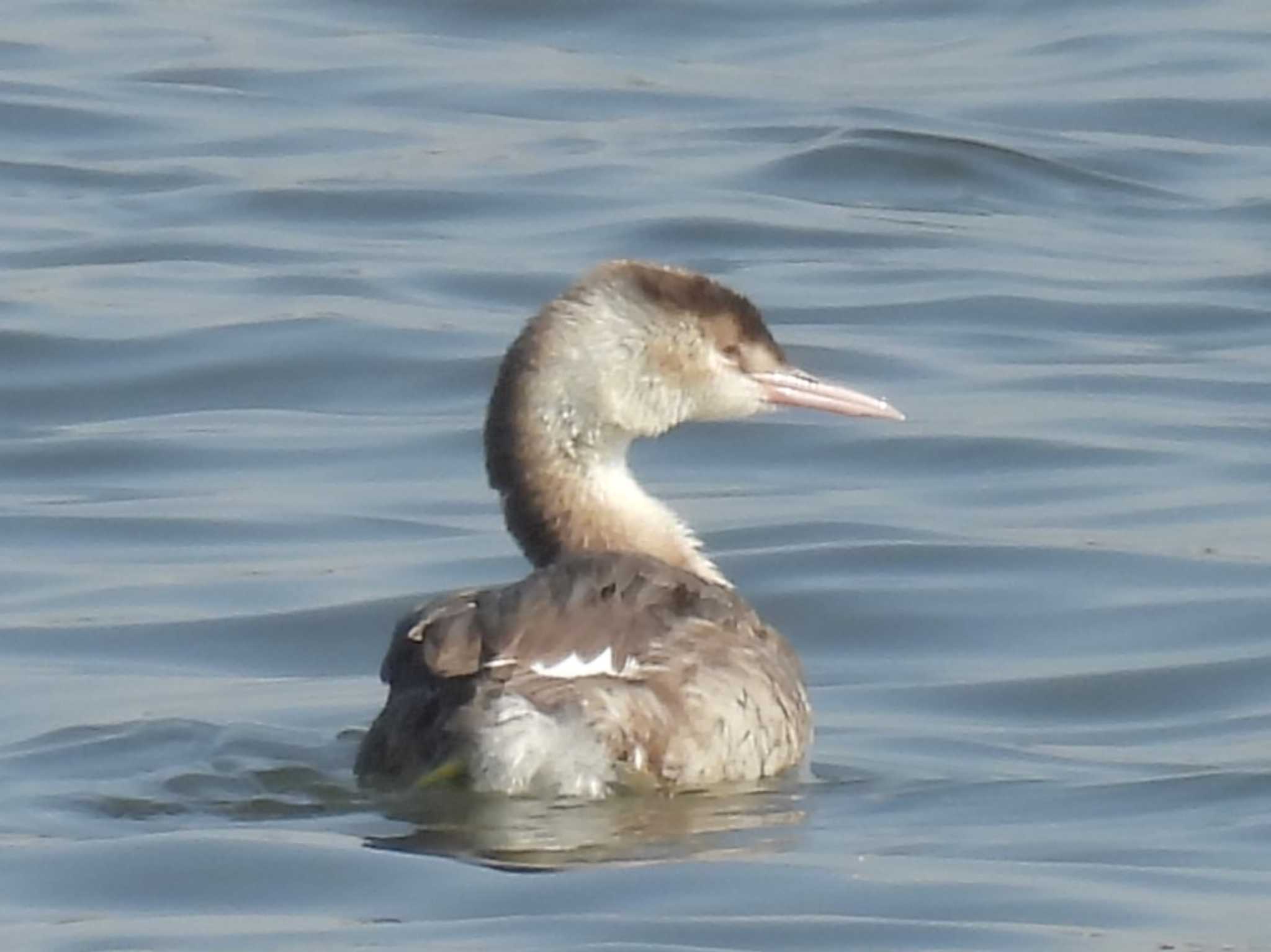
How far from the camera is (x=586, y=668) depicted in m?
8.60

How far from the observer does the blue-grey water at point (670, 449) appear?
8172 millimetres

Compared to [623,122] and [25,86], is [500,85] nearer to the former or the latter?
[623,122]

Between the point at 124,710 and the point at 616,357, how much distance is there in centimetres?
159

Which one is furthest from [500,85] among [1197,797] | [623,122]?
[1197,797]

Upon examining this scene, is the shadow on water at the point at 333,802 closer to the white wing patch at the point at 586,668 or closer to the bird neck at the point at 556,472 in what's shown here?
the white wing patch at the point at 586,668

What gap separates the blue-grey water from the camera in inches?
322

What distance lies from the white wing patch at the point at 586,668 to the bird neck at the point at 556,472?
81cm

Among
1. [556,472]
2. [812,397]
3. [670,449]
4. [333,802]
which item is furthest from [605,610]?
[670,449]

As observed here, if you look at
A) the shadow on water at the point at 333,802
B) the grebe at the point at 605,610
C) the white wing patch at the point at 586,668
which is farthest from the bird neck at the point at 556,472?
the white wing patch at the point at 586,668

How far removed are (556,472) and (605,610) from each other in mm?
942

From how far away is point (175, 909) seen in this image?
7.91 meters

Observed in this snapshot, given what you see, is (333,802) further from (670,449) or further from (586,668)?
(670,449)

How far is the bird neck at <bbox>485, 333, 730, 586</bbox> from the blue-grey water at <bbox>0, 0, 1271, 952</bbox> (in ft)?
2.32

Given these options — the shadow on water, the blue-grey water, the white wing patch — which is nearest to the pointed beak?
the blue-grey water
